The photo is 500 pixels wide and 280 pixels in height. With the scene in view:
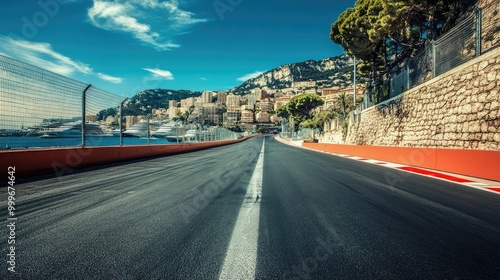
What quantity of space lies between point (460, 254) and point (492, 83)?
399 inches

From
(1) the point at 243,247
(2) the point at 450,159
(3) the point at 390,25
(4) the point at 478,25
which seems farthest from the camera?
(3) the point at 390,25

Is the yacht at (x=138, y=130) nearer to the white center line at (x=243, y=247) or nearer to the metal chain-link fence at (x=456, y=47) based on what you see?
the white center line at (x=243, y=247)

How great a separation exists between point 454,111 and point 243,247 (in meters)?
13.0

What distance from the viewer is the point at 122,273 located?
2.09 metres

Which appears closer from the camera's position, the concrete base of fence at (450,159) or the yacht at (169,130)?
the concrete base of fence at (450,159)

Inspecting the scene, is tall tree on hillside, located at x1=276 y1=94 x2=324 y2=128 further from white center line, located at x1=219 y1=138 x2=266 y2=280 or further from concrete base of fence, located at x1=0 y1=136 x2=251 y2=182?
white center line, located at x1=219 y1=138 x2=266 y2=280

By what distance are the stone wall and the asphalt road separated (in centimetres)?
629

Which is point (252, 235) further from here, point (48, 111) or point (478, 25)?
point (478, 25)

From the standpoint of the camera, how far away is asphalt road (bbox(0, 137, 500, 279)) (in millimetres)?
2143

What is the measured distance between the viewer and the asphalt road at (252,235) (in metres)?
2.14

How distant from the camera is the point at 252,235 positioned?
288 cm

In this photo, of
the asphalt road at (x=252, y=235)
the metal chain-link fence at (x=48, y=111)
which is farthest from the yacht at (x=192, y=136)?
the asphalt road at (x=252, y=235)

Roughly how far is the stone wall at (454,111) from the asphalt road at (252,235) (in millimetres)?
6293

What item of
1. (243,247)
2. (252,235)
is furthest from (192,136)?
(243,247)
